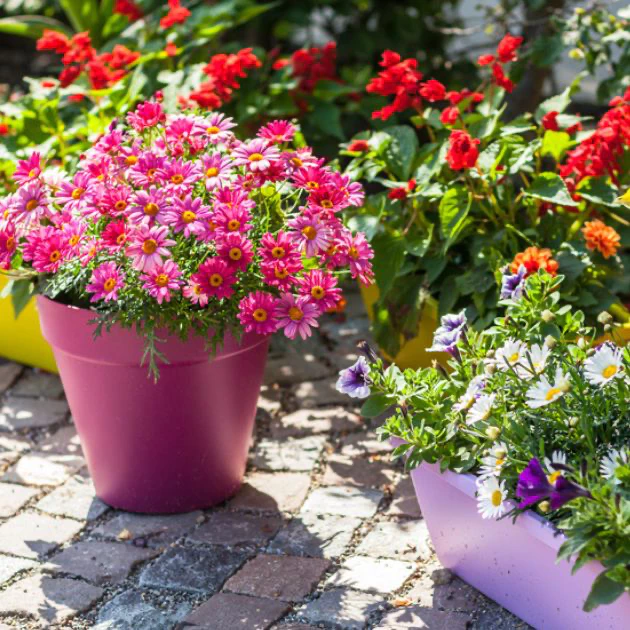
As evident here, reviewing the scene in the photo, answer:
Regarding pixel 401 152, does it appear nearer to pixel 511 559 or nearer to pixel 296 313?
pixel 296 313

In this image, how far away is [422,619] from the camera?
1977 mm

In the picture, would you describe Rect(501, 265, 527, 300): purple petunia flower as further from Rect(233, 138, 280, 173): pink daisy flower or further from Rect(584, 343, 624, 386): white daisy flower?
Rect(233, 138, 280, 173): pink daisy flower

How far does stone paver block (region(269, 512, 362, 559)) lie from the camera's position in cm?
223

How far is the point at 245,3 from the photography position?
3.49 meters

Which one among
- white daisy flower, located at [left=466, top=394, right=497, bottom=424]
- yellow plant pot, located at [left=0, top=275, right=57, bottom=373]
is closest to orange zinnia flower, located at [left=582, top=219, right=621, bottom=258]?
white daisy flower, located at [left=466, top=394, right=497, bottom=424]

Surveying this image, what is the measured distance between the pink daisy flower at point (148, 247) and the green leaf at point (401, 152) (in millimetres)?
911

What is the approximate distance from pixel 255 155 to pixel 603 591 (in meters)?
1.06

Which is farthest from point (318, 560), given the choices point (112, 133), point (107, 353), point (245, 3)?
point (245, 3)

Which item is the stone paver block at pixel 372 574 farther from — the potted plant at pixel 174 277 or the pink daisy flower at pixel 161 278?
the pink daisy flower at pixel 161 278

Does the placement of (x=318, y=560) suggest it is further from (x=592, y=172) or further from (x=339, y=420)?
(x=592, y=172)

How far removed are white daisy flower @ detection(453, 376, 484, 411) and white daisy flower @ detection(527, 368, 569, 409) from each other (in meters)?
0.12

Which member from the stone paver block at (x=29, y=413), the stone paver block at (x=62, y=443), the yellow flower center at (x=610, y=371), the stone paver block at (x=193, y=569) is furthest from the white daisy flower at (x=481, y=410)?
the stone paver block at (x=29, y=413)

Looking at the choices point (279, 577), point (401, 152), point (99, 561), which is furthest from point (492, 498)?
point (401, 152)

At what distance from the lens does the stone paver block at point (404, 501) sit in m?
2.36
